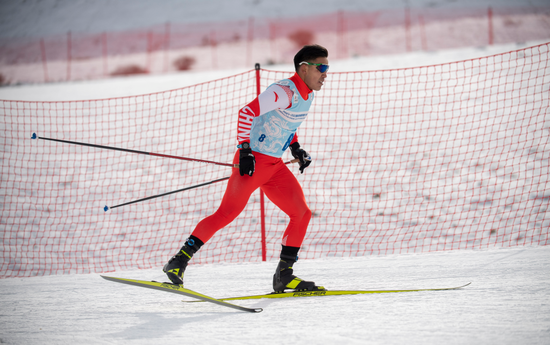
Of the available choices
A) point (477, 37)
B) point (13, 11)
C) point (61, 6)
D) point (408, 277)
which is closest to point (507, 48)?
point (477, 37)

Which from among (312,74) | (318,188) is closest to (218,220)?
(312,74)

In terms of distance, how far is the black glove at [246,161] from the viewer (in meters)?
2.76

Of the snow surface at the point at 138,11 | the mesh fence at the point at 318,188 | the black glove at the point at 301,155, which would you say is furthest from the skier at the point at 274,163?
the snow surface at the point at 138,11

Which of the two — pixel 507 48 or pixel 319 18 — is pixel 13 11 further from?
pixel 507 48

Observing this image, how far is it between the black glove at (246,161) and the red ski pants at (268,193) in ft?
0.54

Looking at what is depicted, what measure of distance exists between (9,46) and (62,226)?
27821 millimetres

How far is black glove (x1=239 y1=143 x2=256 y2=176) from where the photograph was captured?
9.05ft

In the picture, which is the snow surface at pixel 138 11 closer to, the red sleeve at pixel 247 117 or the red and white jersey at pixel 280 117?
the red and white jersey at pixel 280 117

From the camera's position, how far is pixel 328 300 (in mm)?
2973

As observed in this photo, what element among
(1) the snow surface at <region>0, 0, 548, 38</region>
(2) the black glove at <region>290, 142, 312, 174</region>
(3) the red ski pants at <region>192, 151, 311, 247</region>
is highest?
(1) the snow surface at <region>0, 0, 548, 38</region>

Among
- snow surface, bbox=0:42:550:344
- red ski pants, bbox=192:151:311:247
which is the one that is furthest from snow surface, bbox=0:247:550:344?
red ski pants, bbox=192:151:311:247

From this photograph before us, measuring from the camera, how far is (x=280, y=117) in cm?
296

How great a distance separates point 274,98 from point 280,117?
0.64 feet

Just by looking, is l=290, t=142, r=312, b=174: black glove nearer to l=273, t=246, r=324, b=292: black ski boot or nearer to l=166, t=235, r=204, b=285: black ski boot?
l=273, t=246, r=324, b=292: black ski boot
